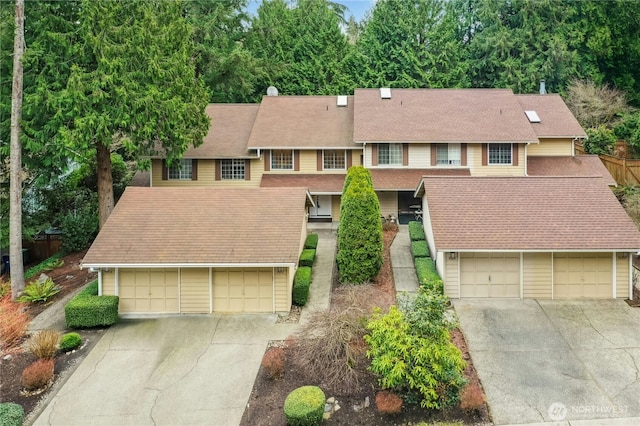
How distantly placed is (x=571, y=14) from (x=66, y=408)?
134ft

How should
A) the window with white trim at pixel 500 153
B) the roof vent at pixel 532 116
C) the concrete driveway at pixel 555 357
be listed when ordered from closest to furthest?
the concrete driveway at pixel 555 357, the window with white trim at pixel 500 153, the roof vent at pixel 532 116

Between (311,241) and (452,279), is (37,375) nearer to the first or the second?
(311,241)

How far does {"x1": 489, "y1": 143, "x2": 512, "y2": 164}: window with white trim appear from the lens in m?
22.6

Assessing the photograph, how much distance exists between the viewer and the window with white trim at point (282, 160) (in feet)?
77.5

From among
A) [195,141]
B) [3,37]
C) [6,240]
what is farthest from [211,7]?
[6,240]

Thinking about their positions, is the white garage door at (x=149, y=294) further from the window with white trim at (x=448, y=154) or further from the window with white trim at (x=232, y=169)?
the window with white trim at (x=448, y=154)

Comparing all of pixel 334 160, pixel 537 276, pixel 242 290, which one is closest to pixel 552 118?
pixel 334 160

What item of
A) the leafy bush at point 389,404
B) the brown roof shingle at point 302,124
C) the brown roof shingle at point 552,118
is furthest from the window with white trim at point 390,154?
the leafy bush at point 389,404

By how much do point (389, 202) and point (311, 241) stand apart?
5.84 metres

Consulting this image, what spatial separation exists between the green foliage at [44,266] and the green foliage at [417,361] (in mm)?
16263

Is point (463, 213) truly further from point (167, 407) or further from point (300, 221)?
point (167, 407)

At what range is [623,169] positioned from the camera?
76.2 feet

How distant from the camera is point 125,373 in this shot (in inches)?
427

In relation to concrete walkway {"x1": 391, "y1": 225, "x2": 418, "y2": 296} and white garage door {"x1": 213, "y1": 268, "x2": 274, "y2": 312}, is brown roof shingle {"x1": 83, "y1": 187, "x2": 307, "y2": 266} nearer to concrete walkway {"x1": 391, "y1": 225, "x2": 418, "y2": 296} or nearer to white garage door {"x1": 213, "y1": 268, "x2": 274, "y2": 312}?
white garage door {"x1": 213, "y1": 268, "x2": 274, "y2": 312}
